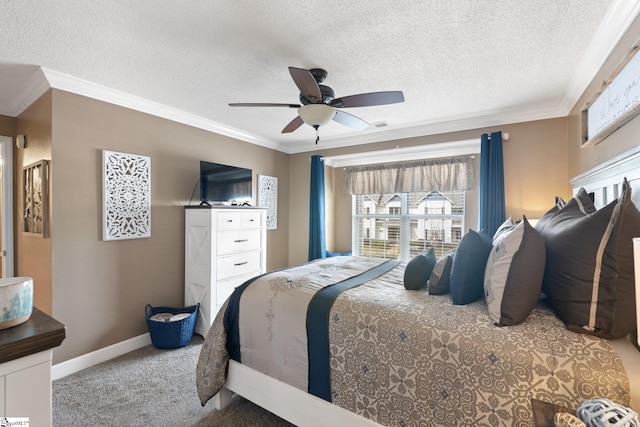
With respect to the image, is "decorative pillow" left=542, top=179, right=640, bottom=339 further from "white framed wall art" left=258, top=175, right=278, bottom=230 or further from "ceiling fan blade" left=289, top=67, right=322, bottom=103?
"white framed wall art" left=258, top=175, right=278, bottom=230

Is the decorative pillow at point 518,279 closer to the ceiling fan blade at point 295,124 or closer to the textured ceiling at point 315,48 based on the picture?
the textured ceiling at point 315,48

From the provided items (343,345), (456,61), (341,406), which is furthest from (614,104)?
(341,406)

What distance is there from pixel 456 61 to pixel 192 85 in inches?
85.4

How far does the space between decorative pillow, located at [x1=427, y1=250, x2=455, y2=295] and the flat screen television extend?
2.57 metres

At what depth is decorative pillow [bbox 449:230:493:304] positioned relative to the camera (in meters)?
1.55

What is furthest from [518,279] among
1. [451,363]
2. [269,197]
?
[269,197]

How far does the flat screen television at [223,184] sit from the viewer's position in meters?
3.30

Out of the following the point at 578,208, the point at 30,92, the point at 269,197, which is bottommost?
the point at 578,208

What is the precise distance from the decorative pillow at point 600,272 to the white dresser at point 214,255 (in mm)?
2806

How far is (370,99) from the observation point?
Result: 2080 millimetres

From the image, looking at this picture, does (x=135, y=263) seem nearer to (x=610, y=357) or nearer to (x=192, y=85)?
(x=192, y=85)

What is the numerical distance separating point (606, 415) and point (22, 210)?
425 cm

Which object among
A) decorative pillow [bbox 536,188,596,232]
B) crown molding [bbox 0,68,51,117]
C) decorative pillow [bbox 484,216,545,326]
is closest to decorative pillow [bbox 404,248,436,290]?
decorative pillow [bbox 484,216,545,326]

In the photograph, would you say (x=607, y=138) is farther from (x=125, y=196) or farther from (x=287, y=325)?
(x=125, y=196)
